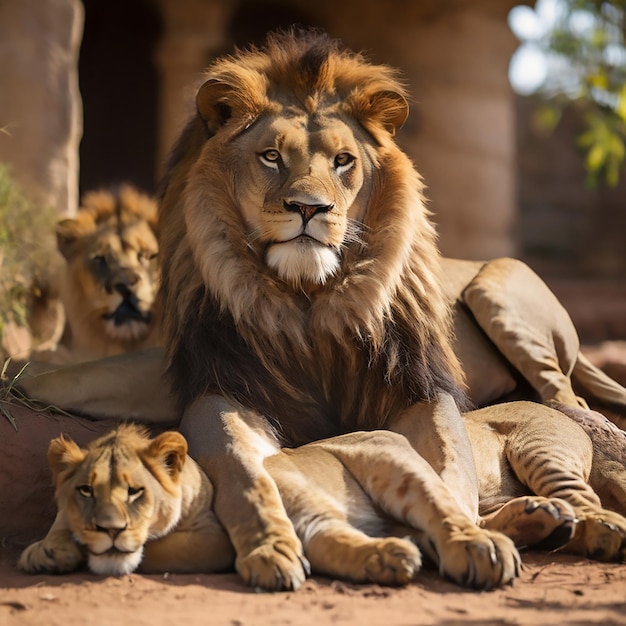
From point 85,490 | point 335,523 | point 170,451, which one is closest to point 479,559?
point 335,523

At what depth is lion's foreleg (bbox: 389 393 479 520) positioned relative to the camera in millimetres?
3514

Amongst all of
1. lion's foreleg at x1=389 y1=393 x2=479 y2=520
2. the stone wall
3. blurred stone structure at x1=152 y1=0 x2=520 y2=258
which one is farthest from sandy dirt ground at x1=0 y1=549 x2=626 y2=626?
blurred stone structure at x1=152 y1=0 x2=520 y2=258

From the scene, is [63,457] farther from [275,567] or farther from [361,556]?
[361,556]

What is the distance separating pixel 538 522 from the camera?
3.37 metres

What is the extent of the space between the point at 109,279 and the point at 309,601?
2.93m

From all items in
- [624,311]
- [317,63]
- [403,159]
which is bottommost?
[624,311]

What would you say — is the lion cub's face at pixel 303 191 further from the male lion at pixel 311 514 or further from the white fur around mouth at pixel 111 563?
the white fur around mouth at pixel 111 563

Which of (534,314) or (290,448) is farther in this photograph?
(534,314)

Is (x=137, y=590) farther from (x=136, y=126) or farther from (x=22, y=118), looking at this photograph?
(x=136, y=126)

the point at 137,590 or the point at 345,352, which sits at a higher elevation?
the point at 345,352

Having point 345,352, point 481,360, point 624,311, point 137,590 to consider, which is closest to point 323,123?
point 345,352

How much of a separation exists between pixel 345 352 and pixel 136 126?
992 centimetres

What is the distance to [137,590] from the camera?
2.89 m

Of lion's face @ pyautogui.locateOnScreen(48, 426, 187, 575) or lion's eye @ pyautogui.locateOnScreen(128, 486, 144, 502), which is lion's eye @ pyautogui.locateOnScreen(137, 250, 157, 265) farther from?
lion's eye @ pyautogui.locateOnScreen(128, 486, 144, 502)
